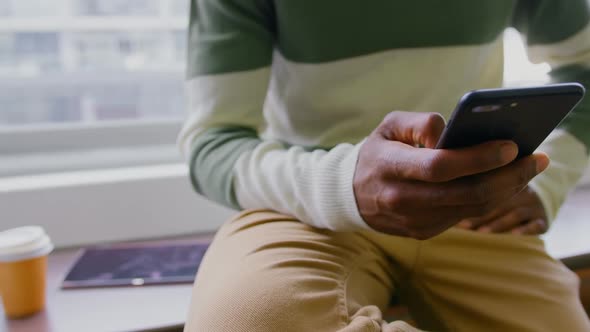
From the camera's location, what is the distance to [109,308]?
0.79m

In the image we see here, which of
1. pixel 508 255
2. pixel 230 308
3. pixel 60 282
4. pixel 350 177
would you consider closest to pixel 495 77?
pixel 508 255

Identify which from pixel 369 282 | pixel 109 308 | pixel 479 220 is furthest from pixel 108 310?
pixel 479 220

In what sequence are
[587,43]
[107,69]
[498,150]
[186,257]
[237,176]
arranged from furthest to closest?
[107,69]
[186,257]
[587,43]
[237,176]
[498,150]

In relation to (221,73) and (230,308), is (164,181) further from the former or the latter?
(230,308)

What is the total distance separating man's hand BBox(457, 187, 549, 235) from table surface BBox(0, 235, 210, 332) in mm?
391

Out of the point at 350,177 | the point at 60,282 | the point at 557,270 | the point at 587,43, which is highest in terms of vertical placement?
the point at 587,43

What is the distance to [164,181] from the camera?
1020 millimetres

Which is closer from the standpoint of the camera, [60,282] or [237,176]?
[237,176]

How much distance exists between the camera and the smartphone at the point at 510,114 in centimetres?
43

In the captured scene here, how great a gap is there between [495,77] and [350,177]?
14.3 inches

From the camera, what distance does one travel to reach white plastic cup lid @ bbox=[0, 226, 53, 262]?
733 millimetres

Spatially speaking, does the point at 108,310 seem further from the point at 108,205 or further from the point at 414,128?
the point at 414,128

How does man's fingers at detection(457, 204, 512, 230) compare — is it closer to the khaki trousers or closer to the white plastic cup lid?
the khaki trousers

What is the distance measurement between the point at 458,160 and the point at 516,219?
0.93 feet
